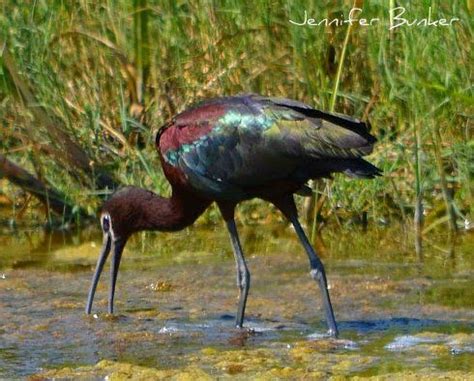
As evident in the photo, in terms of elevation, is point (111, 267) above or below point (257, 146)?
below

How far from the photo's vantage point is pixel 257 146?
295 inches

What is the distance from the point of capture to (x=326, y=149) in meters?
7.34

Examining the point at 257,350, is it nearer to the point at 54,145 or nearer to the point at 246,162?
the point at 246,162

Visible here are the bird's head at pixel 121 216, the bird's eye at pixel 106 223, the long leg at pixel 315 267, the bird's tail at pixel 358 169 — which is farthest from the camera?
the bird's eye at pixel 106 223

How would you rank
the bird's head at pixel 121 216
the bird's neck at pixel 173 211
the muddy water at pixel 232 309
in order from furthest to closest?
1. the bird's head at pixel 121 216
2. the bird's neck at pixel 173 211
3. the muddy water at pixel 232 309

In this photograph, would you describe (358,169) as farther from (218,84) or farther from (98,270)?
(218,84)

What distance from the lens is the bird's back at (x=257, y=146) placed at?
7.37m

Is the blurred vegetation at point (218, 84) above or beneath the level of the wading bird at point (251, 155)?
above

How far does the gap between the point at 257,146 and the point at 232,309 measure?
1057 millimetres

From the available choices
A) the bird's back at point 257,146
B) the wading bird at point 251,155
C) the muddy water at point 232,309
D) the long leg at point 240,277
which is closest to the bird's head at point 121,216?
the wading bird at point 251,155

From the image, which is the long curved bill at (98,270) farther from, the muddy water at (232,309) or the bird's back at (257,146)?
the bird's back at (257,146)
